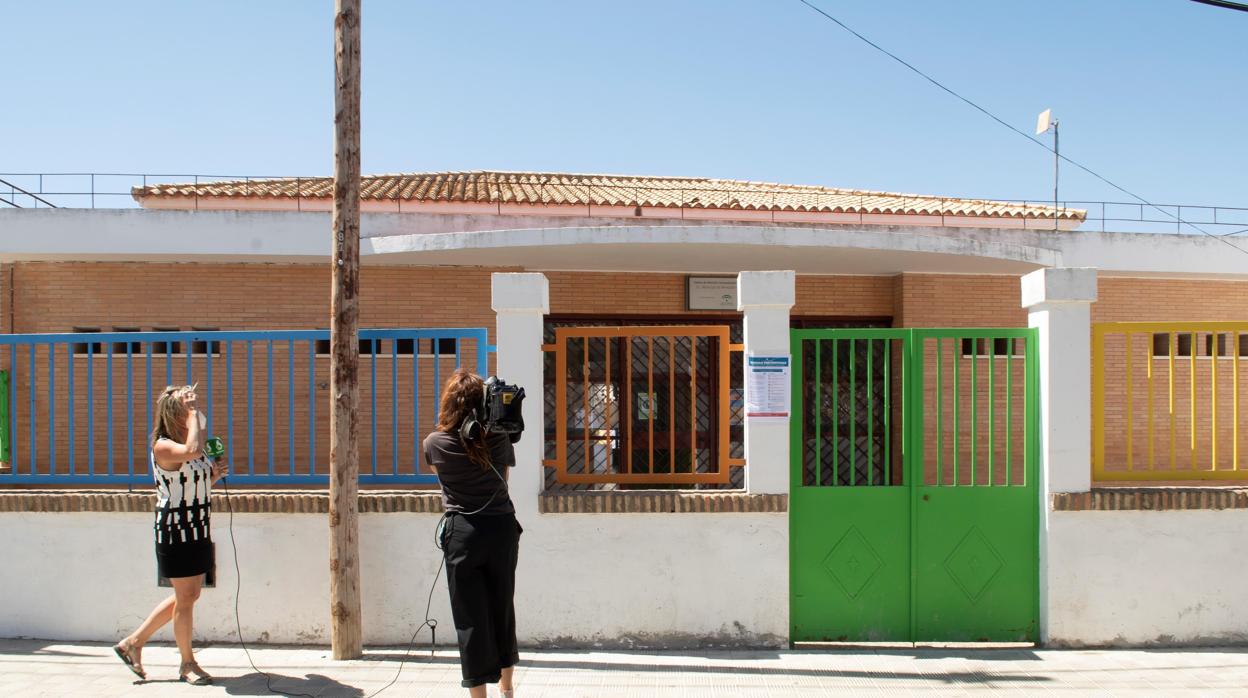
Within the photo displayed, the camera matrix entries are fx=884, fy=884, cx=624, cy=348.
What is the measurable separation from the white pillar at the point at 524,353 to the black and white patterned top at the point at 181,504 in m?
1.59

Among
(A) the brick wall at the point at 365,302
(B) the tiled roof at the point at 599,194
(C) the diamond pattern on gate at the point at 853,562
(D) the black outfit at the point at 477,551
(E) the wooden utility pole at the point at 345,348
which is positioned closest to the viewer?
(D) the black outfit at the point at 477,551

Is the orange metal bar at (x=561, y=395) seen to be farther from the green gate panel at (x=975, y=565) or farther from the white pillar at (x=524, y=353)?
the green gate panel at (x=975, y=565)

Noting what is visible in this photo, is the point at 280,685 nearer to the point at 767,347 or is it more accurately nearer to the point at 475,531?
the point at 475,531

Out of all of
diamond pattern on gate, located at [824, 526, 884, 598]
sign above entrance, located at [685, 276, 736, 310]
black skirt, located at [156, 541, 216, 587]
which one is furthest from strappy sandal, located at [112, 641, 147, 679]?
sign above entrance, located at [685, 276, 736, 310]

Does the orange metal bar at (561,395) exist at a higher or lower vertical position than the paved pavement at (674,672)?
higher

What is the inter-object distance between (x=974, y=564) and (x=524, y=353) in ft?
9.31

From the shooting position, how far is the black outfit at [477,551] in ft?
12.1

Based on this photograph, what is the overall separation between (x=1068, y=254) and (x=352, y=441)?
906 centimetres

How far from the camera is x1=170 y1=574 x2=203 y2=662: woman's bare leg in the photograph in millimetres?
4430

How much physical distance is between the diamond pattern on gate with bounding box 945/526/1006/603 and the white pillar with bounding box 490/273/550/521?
2440 mm

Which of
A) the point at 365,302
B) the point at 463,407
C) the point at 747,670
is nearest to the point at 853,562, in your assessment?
the point at 747,670

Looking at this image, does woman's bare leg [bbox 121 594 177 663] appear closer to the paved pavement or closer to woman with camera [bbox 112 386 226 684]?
woman with camera [bbox 112 386 226 684]

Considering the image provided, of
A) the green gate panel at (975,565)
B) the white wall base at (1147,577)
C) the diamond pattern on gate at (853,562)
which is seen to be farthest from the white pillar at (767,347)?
the white wall base at (1147,577)

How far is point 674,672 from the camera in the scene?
4625 millimetres
